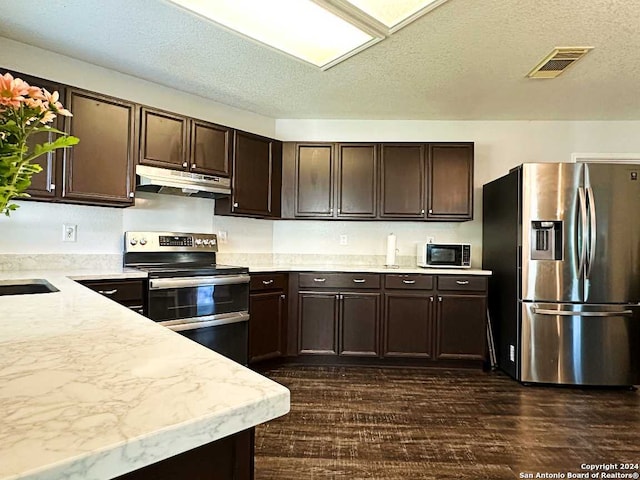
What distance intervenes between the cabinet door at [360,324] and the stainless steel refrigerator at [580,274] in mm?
1183

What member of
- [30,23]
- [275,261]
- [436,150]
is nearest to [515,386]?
[436,150]

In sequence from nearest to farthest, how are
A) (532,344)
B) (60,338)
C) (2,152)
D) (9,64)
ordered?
1. (2,152)
2. (60,338)
3. (9,64)
4. (532,344)

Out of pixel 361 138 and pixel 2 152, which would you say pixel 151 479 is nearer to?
pixel 2 152

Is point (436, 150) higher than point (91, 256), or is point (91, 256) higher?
point (436, 150)

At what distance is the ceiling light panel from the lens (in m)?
2.17

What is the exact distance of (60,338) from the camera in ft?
2.91

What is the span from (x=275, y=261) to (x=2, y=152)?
11.5 ft

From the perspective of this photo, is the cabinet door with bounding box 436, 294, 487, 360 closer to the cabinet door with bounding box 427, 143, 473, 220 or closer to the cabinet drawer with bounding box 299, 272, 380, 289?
the cabinet drawer with bounding box 299, 272, 380, 289

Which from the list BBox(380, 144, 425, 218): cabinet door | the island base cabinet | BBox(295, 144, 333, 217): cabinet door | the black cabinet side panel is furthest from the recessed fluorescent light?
the island base cabinet

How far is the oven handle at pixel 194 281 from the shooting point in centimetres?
281

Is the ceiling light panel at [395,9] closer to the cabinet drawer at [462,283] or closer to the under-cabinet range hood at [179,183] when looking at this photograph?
the under-cabinet range hood at [179,183]

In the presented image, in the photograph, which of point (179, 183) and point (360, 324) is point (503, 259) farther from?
point (179, 183)

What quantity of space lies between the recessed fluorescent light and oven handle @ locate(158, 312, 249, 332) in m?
1.95

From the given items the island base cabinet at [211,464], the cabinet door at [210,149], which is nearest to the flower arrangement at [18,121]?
the island base cabinet at [211,464]
